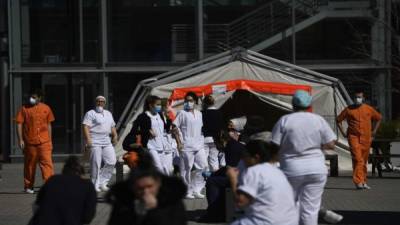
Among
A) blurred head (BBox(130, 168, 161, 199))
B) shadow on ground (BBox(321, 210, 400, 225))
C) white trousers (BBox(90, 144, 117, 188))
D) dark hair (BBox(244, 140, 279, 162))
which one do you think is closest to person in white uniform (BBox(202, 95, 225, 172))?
white trousers (BBox(90, 144, 117, 188))

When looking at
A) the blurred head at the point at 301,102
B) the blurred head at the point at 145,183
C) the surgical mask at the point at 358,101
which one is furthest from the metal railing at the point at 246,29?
the blurred head at the point at 145,183

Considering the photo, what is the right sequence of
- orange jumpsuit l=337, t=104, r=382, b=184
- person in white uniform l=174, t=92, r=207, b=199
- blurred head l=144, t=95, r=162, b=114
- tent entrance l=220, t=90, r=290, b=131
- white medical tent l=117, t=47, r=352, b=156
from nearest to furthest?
blurred head l=144, t=95, r=162, b=114, person in white uniform l=174, t=92, r=207, b=199, orange jumpsuit l=337, t=104, r=382, b=184, white medical tent l=117, t=47, r=352, b=156, tent entrance l=220, t=90, r=290, b=131

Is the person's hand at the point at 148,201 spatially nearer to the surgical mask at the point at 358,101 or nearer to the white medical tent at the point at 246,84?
the surgical mask at the point at 358,101

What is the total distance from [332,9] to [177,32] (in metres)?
4.70

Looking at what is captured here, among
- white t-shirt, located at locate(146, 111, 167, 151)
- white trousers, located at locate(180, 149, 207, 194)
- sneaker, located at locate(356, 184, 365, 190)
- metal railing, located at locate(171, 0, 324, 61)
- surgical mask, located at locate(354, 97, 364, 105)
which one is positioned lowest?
sneaker, located at locate(356, 184, 365, 190)

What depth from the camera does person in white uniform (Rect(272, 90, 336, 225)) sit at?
952 centimetres

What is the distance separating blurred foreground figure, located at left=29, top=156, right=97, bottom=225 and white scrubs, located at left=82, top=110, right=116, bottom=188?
8983mm

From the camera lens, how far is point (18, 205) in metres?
15.1

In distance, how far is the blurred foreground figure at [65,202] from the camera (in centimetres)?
736

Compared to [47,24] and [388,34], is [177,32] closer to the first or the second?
[47,24]

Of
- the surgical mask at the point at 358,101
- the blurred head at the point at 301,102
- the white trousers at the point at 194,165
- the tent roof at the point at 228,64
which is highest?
the tent roof at the point at 228,64

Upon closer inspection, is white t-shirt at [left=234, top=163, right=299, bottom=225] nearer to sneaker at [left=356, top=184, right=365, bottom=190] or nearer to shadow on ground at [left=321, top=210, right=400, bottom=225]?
shadow on ground at [left=321, top=210, right=400, bottom=225]

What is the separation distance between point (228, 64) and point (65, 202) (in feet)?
49.9

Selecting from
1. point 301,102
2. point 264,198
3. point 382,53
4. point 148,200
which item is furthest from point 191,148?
point 382,53
